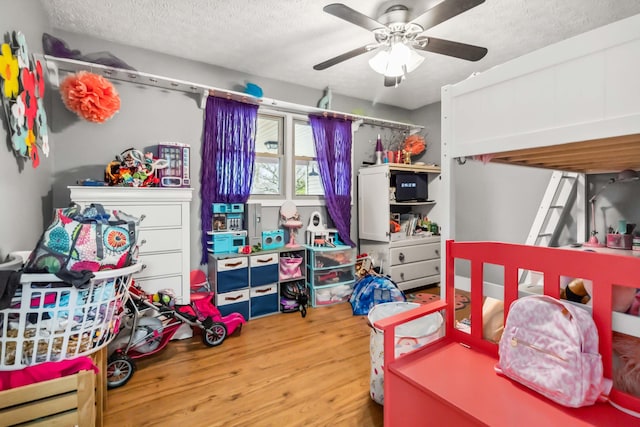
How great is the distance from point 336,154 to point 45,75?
261cm

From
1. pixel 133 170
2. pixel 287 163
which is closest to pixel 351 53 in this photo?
pixel 287 163

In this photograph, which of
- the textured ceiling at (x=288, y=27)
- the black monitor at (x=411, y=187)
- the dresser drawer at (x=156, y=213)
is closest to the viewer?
the textured ceiling at (x=288, y=27)

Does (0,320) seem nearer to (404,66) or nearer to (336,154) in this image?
(404,66)

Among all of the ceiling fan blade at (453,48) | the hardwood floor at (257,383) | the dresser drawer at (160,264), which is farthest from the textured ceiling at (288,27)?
the hardwood floor at (257,383)

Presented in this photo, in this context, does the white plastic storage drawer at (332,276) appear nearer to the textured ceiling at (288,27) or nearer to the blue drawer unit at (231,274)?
the blue drawer unit at (231,274)

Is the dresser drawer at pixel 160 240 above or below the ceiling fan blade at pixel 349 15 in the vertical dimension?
below

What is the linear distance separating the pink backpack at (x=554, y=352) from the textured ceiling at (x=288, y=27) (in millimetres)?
1923

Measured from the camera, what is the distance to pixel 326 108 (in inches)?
135

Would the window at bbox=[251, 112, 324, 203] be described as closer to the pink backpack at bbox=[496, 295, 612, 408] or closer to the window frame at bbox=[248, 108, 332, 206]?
the window frame at bbox=[248, 108, 332, 206]

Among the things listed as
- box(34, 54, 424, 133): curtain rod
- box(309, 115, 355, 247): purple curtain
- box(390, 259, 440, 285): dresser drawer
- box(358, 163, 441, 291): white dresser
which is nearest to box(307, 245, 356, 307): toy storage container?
box(309, 115, 355, 247): purple curtain

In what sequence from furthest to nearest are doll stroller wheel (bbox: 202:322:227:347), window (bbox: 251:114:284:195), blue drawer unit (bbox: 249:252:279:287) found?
window (bbox: 251:114:284:195) → blue drawer unit (bbox: 249:252:279:287) → doll stroller wheel (bbox: 202:322:227:347)

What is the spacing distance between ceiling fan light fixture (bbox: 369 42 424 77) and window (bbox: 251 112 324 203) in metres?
1.47

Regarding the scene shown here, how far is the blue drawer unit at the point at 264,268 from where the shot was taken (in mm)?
2779

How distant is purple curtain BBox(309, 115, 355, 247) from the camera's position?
3.43 metres
